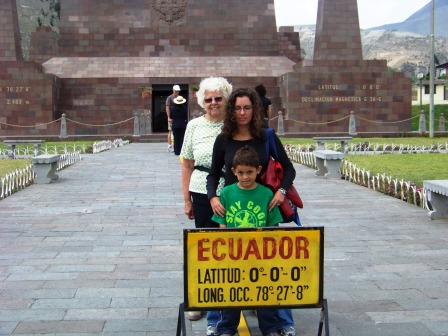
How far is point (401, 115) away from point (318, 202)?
19.6m

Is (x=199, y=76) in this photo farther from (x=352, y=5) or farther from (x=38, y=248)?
(x=38, y=248)

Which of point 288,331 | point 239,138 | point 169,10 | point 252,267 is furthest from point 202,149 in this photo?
point 169,10

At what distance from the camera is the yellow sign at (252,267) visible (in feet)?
12.2

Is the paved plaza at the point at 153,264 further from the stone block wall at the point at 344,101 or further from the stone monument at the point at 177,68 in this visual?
the stone monument at the point at 177,68

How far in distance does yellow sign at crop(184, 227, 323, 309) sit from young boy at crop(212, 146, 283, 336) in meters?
0.34

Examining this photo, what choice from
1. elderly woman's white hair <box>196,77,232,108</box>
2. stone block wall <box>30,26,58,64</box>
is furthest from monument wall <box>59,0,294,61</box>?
elderly woman's white hair <box>196,77,232,108</box>

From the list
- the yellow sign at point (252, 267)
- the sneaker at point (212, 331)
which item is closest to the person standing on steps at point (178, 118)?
the sneaker at point (212, 331)

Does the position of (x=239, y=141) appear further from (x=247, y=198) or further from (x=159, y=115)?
(x=159, y=115)

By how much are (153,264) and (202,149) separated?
5.41ft

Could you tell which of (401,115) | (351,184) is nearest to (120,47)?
(401,115)

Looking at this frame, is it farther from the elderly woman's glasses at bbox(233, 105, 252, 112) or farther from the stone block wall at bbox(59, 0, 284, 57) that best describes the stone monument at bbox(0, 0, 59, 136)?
the elderly woman's glasses at bbox(233, 105, 252, 112)

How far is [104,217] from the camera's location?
866 cm

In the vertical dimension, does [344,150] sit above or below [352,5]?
below

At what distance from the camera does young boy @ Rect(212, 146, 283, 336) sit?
4.13 m
